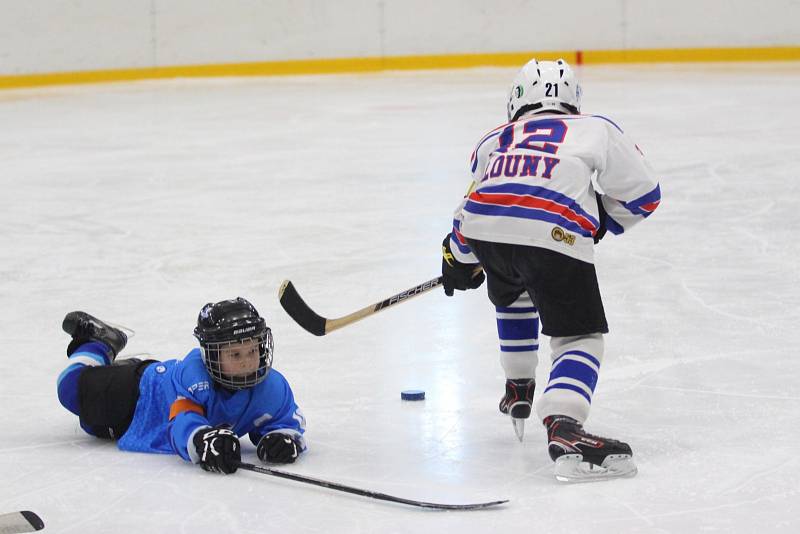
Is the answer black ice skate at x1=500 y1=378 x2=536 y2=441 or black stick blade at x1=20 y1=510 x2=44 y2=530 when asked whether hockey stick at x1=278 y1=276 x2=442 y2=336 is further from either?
black stick blade at x1=20 y1=510 x2=44 y2=530

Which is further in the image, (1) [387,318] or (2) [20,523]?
(1) [387,318]

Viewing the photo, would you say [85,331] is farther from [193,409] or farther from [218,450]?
[218,450]

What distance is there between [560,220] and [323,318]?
2.12 feet

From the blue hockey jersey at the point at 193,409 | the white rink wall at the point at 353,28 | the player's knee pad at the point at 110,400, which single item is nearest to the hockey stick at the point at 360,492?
the blue hockey jersey at the point at 193,409

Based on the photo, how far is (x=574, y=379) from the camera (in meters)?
2.30

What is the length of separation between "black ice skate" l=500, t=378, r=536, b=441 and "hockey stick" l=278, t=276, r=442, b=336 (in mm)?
270

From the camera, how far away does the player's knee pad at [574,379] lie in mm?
2295

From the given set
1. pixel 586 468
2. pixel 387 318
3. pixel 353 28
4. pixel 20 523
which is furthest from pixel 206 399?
pixel 353 28

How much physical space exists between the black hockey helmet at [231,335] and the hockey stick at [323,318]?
29cm

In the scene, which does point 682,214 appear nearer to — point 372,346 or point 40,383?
point 372,346

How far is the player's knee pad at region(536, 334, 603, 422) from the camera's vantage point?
2295mm

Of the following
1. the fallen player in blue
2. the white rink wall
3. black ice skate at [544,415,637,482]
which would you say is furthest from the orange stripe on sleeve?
the white rink wall

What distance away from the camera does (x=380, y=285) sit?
400 centimetres

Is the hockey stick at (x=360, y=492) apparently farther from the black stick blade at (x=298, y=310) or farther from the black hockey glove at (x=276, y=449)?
the black stick blade at (x=298, y=310)
